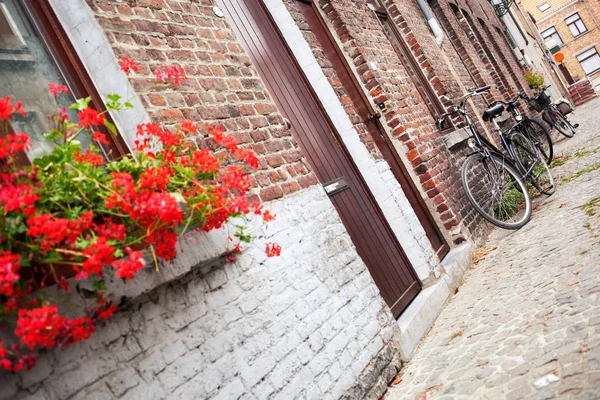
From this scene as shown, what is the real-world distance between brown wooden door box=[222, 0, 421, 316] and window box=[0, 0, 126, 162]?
1.62 metres

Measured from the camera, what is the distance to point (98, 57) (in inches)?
106

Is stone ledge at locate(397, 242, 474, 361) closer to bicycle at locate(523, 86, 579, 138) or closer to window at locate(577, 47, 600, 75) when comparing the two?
bicycle at locate(523, 86, 579, 138)

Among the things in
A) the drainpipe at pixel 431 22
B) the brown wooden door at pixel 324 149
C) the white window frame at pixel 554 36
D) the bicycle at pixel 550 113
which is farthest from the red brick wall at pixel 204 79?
the white window frame at pixel 554 36

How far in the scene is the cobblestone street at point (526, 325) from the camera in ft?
7.80

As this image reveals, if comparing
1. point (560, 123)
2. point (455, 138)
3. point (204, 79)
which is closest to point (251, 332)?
point (204, 79)

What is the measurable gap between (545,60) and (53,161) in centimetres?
2496

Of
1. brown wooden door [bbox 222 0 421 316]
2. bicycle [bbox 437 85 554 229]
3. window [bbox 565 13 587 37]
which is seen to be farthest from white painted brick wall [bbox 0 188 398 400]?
window [bbox 565 13 587 37]

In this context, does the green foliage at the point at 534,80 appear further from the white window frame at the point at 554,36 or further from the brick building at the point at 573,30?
the white window frame at the point at 554,36

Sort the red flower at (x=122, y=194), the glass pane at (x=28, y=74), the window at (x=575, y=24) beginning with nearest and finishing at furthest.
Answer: the red flower at (x=122, y=194) < the glass pane at (x=28, y=74) < the window at (x=575, y=24)

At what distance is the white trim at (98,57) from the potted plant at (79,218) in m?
0.40

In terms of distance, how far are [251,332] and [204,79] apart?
4.96ft

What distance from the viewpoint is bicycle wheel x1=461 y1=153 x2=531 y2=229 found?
550 centimetres

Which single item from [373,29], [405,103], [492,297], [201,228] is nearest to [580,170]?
[405,103]

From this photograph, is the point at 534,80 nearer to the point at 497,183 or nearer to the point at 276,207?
the point at 497,183
